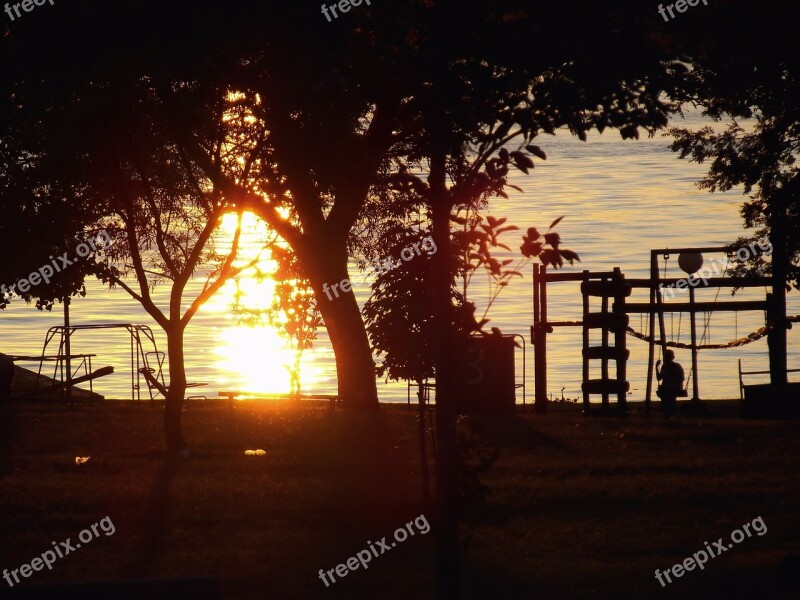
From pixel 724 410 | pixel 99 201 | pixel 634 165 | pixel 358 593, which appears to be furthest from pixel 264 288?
pixel 634 165

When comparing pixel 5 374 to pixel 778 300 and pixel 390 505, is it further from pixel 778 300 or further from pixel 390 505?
pixel 778 300

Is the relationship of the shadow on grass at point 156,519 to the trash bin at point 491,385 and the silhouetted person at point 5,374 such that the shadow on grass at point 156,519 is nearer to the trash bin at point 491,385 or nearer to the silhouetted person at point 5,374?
the trash bin at point 491,385

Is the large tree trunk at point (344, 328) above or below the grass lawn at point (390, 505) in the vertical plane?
above

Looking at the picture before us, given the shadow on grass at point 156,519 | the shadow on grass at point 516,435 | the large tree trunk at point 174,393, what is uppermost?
the large tree trunk at point 174,393

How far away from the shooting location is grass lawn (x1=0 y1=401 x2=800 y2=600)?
1119 centimetres

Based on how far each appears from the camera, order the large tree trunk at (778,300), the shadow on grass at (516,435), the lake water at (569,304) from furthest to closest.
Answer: the lake water at (569,304), the large tree trunk at (778,300), the shadow on grass at (516,435)

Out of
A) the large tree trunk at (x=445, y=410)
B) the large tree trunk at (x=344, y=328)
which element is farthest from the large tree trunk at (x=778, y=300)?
the large tree trunk at (x=445, y=410)

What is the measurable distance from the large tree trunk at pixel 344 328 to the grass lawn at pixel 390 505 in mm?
3509

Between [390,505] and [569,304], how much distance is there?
5317cm

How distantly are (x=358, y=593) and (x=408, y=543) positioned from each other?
6.34 ft

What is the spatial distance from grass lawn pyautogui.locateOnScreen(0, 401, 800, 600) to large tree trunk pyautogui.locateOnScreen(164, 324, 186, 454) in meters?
0.37

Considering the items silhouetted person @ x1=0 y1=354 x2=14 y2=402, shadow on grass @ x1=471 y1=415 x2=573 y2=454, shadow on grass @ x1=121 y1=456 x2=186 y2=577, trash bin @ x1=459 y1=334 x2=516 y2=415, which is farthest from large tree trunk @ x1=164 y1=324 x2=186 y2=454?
silhouetted person @ x1=0 y1=354 x2=14 y2=402

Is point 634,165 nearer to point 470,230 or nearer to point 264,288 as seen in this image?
point 264,288

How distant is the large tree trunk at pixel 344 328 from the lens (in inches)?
987
